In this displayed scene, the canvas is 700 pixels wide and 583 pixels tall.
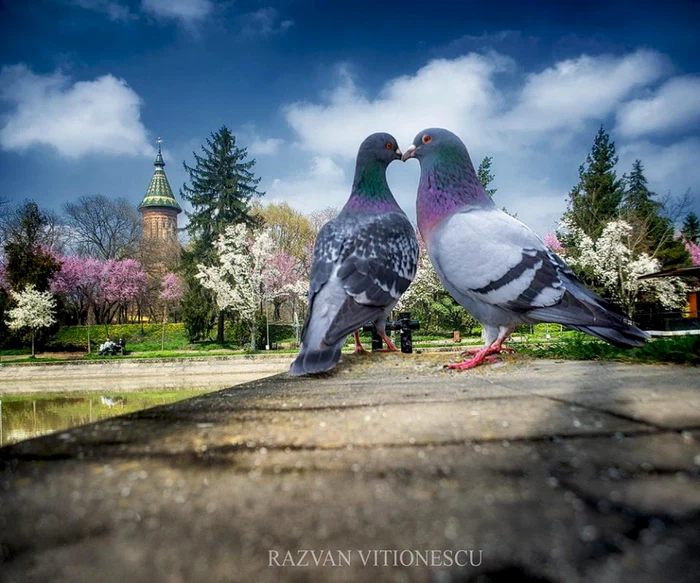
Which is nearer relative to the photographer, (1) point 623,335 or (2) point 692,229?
(1) point 623,335

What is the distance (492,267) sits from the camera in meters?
2.77

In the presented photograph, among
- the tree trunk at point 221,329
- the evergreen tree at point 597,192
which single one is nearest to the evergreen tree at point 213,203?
the tree trunk at point 221,329

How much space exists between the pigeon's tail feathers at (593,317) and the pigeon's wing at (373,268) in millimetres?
939

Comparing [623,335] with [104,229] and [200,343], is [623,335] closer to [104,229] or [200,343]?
[200,343]

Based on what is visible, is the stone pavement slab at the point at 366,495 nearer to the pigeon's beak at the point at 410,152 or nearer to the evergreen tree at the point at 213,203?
the pigeon's beak at the point at 410,152

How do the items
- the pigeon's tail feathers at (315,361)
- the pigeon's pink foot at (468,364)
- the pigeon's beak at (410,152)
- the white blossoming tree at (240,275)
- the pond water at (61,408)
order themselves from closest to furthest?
the pigeon's tail feathers at (315,361)
the pigeon's pink foot at (468,364)
the pigeon's beak at (410,152)
the pond water at (61,408)
the white blossoming tree at (240,275)

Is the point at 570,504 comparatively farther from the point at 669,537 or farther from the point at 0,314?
the point at 0,314

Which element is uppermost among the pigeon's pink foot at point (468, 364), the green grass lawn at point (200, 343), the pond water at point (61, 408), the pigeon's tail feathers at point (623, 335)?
the pigeon's tail feathers at point (623, 335)

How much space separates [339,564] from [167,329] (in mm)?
31234

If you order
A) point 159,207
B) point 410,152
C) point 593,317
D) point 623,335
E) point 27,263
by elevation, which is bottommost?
point 623,335

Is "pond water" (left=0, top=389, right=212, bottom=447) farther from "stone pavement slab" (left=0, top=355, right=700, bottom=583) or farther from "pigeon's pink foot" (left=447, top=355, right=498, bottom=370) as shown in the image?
"stone pavement slab" (left=0, top=355, right=700, bottom=583)

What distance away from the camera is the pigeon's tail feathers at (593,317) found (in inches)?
101

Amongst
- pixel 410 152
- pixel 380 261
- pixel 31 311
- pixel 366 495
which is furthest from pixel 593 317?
pixel 31 311

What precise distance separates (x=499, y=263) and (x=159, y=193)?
72856 mm
